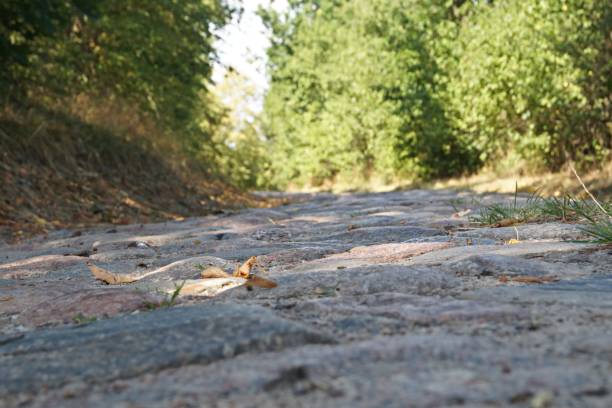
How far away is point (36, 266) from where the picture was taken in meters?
3.40

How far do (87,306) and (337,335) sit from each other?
830 mm

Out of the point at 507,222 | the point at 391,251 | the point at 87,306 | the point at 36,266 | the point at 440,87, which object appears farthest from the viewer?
the point at 440,87

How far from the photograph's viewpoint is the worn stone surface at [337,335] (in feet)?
3.37

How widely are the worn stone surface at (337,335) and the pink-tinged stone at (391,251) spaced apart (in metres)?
0.02

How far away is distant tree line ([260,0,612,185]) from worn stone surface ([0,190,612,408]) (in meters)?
9.71

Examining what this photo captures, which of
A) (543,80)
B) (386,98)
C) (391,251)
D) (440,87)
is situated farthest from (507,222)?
(386,98)

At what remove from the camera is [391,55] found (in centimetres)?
1905

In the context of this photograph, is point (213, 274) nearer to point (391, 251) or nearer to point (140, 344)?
point (391, 251)

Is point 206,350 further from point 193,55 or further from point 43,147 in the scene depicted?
point 193,55

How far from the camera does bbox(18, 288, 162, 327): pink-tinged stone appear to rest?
1866mm

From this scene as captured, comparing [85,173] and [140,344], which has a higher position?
[85,173]

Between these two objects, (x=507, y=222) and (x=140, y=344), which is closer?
(x=140, y=344)

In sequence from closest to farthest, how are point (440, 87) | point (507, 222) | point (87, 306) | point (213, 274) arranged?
point (87, 306) → point (213, 274) → point (507, 222) → point (440, 87)

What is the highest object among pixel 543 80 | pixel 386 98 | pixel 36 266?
pixel 386 98
